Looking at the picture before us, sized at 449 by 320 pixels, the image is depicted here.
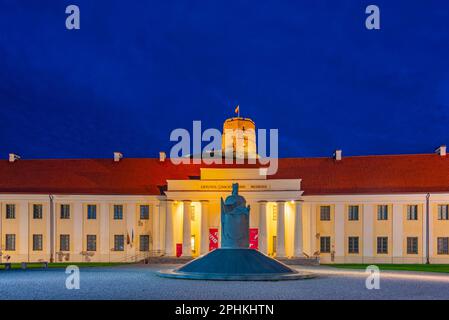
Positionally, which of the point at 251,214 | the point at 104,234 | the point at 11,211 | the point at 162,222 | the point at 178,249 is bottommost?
the point at 178,249

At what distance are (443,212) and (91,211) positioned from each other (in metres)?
31.1

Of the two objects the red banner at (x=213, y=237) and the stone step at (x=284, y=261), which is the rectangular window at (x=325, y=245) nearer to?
the stone step at (x=284, y=261)

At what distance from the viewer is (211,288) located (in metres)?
28.0

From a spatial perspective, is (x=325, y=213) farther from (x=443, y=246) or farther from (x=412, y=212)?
(x=443, y=246)

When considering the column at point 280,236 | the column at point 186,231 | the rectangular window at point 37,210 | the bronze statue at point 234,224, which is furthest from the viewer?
the rectangular window at point 37,210

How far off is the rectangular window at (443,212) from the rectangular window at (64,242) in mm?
32758

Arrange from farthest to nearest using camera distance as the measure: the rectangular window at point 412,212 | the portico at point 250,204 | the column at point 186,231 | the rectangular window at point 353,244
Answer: the rectangular window at point 353,244, the column at point 186,231, the rectangular window at point 412,212, the portico at point 250,204

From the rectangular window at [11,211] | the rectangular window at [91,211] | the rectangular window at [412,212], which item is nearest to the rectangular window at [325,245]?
the rectangular window at [412,212]

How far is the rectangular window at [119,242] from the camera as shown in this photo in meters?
62.2

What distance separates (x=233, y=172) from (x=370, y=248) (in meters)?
13.8

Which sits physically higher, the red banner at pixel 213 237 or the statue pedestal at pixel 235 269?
the statue pedestal at pixel 235 269

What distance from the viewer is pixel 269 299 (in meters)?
24.1

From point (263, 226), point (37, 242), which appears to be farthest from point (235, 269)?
point (37, 242)
